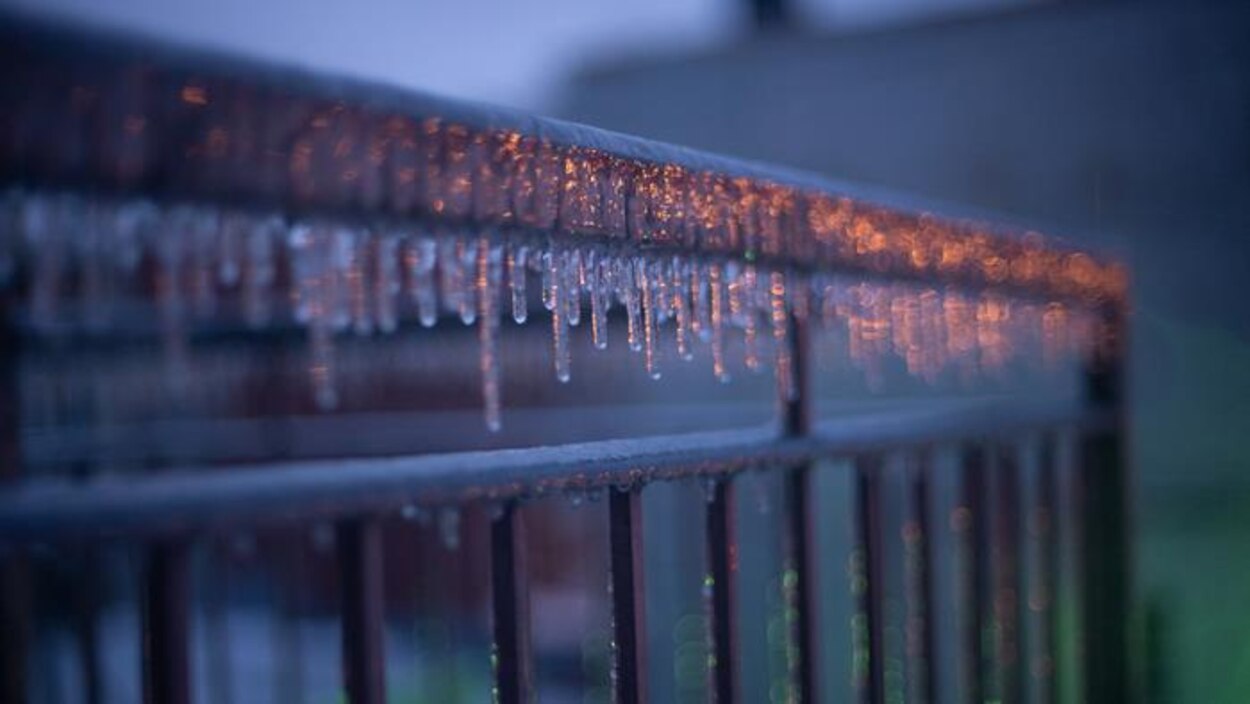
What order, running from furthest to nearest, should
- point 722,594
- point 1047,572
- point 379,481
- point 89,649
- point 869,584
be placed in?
point 1047,572 → point 89,649 → point 869,584 → point 722,594 → point 379,481

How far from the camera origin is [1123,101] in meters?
5.95

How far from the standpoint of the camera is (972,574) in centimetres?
236

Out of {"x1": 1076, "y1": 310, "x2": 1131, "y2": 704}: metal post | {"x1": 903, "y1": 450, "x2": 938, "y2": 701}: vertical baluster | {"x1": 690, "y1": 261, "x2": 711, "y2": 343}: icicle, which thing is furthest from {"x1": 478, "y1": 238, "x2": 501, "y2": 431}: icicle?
{"x1": 1076, "y1": 310, "x2": 1131, "y2": 704}: metal post

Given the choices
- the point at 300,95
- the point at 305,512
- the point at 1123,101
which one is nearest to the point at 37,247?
the point at 300,95

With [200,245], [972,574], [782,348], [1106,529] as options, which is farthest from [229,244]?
[1106,529]

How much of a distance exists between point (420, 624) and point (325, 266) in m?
3.48

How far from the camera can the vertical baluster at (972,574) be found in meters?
2.32

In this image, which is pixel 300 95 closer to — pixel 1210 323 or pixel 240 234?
pixel 240 234

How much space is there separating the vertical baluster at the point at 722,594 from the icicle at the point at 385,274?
676 millimetres

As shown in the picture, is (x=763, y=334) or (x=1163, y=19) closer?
(x=763, y=334)

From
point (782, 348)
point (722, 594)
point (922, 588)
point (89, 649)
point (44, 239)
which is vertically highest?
point (44, 239)

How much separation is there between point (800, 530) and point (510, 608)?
0.65 metres

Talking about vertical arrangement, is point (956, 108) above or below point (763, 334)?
above

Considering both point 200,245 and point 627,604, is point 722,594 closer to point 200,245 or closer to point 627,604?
point 627,604
